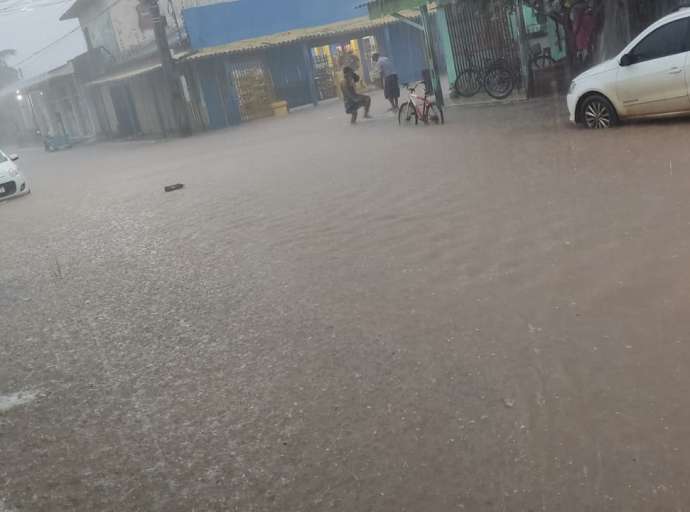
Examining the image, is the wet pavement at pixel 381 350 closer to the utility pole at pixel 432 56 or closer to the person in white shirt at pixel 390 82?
the utility pole at pixel 432 56

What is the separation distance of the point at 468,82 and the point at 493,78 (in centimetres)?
123

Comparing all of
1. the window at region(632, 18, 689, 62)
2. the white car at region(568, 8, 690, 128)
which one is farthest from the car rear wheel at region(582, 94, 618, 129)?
the window at region(632, 18, 689, 62)

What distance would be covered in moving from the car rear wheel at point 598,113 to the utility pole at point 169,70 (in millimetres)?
19702

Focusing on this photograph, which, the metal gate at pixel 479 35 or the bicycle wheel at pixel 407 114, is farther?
the metal gate at pixel 479 35

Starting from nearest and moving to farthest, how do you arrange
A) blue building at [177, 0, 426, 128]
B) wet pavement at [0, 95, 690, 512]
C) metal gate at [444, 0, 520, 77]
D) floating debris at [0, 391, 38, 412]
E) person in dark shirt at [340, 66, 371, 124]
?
wet pavement at [0, 95, 690, 512] < floating debris at [0, 391, 38, 412] < metal gate at [444, 0, 520, 77] < person in dark shirt at [340, 66, 371, 124] < blue building at [177, 0, 426, 128]

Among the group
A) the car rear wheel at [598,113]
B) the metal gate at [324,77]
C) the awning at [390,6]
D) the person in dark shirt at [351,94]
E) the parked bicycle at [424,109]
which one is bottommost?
the car rear wheel at [598,113]

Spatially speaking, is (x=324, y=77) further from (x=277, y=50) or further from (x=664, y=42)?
(x=664, y=42)

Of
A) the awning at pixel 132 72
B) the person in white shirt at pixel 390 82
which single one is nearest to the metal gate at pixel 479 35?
the person in white shirt at pixel 390 82

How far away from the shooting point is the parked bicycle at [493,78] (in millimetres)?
16984

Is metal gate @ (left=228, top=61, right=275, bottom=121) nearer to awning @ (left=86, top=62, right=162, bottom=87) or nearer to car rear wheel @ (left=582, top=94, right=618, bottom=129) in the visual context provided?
awning @ (left=86, top=62, right=162, bottom=87)

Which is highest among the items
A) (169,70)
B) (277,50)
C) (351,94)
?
(277,50)

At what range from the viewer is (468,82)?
18516 millimetres

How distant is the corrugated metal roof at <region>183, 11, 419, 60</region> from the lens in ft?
92.4

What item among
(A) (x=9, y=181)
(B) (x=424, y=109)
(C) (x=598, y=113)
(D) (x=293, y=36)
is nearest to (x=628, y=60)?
(C) (x=598, y=113)
